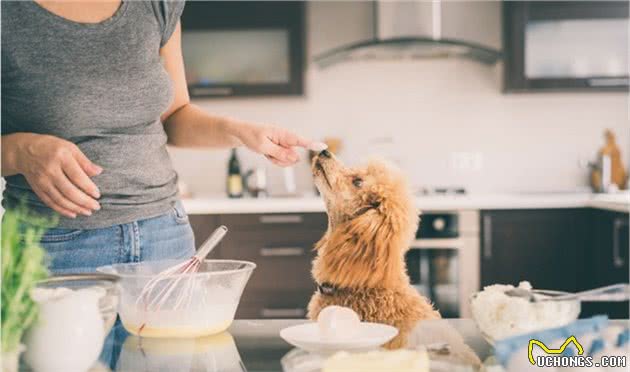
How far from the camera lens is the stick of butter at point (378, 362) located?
0.70 metres

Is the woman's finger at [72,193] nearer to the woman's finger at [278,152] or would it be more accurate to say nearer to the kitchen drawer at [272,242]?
Answer: the woman's finger at [278,152]

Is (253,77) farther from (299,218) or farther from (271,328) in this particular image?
(271,328)

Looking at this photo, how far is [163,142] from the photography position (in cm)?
127

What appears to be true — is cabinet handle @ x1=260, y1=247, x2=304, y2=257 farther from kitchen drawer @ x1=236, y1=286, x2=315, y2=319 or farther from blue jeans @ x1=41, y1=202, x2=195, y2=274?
blue jeans @ x1=41, y1=202, x2=195, y2=274

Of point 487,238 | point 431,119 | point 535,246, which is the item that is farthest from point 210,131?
point 431,119

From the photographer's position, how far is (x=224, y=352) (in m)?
0.84

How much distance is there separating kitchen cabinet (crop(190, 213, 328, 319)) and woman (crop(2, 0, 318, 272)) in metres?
1.71

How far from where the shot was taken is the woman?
111 cm

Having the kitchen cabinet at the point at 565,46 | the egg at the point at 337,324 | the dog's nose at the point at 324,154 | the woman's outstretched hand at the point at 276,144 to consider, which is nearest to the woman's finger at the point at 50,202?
the woman's outstretched hand at the point at 276,144

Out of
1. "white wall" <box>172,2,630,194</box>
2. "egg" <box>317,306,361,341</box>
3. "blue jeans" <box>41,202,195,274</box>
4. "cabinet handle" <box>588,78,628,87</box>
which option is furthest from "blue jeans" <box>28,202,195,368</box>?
"cabinet handle" <box>588,78,628,87</box>

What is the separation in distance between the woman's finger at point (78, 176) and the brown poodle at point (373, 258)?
0.46m

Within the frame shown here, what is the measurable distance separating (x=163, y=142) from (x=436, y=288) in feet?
6.56

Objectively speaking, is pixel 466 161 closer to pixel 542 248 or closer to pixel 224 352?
pixel 542 248

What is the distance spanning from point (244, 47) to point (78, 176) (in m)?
2.45
